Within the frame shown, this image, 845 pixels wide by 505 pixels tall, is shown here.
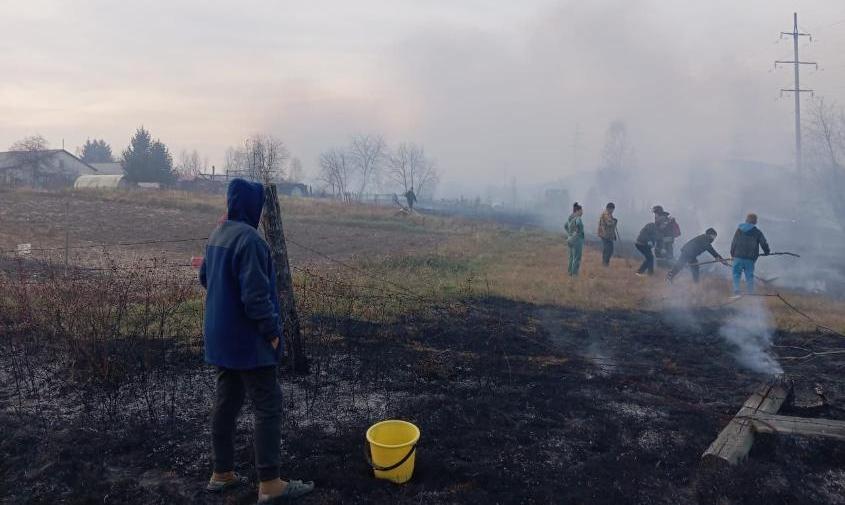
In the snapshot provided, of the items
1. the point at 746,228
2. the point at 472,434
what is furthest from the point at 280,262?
the point at 746,228

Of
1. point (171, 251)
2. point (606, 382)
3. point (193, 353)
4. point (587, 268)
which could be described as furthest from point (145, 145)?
point (606, 382)

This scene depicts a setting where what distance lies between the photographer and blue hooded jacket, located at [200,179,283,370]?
324 cm

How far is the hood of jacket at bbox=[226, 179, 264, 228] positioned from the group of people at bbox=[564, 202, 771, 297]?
969 cm

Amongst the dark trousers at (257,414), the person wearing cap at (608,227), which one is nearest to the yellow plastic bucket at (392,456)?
the dark trousers at (257,414)

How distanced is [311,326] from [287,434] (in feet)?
9.86

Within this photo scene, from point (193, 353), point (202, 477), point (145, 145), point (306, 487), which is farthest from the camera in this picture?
point (145, 145)

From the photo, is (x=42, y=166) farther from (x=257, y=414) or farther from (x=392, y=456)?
(x=392, y=456)

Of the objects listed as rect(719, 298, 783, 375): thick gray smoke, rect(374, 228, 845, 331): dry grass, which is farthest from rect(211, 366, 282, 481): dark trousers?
rect(374, 228, 845, 331): dry grass

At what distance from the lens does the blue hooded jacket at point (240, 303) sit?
324 centimetres

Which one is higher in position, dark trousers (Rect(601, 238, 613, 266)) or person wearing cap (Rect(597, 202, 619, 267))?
person wearing cap (Rect(597, 202, 619, 267))

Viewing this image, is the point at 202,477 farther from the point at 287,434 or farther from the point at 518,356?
the point at 518,356

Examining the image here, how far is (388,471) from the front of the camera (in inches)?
141

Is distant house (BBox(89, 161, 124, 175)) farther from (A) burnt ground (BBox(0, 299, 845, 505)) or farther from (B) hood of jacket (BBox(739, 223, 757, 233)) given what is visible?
(B) hood of jacket (BBox(739, 223, 757, 233))

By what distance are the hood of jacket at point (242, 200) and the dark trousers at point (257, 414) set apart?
97cm
